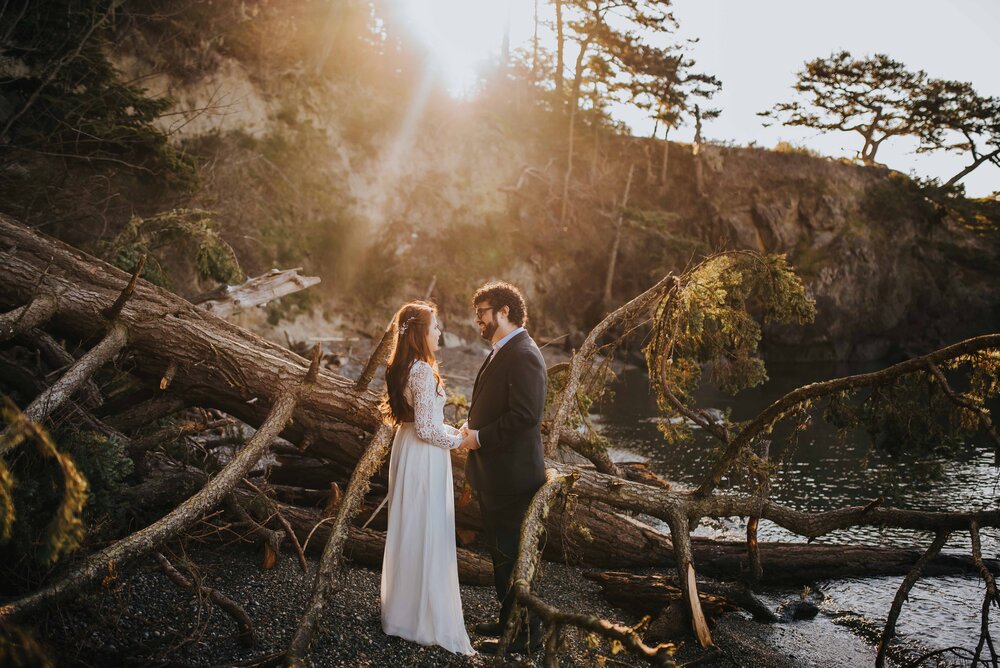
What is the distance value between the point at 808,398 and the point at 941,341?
3295 centimetres

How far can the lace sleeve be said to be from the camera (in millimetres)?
4465

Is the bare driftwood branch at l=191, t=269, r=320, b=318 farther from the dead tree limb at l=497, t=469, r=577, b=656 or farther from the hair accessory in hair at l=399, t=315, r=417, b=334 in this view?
the dead tree limb at l=497, t=469, r=577, b=656

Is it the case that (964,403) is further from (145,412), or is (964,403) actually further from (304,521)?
(145,412)

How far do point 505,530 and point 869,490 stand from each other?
9.00 meters

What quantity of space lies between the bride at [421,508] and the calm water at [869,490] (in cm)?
307

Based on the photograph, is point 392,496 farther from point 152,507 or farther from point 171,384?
point 171,384

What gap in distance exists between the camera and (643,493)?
527 cm

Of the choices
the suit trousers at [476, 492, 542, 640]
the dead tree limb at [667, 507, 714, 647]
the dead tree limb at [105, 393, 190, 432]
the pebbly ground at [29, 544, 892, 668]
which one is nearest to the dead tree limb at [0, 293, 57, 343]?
the dead tree limb at [105, 393, 190, 432]


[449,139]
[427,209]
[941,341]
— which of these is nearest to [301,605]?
[427,209]

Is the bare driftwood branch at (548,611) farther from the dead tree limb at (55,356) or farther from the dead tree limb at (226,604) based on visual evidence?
the dead tree limb at (55,356)

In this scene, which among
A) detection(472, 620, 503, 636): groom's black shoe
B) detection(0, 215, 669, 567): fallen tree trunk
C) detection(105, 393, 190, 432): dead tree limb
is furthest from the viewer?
detection(105, 393, 190, 432): dead tree limb

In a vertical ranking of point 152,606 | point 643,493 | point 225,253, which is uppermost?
point 225,253

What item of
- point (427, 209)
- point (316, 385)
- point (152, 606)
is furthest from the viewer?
point (427, 209)

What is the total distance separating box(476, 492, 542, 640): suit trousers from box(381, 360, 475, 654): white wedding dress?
1.02ft
